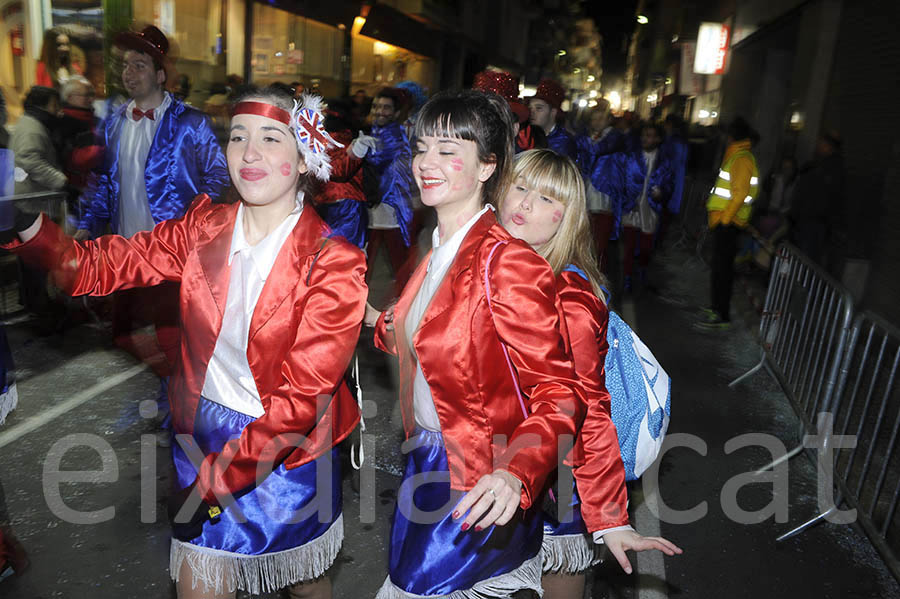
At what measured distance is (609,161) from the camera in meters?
8.41

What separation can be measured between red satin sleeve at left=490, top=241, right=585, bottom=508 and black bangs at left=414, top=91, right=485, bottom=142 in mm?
425

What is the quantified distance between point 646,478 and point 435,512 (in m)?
3.07

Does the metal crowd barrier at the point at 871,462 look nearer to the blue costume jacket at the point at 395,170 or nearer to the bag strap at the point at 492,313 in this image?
the bag strap at the point at 492,313

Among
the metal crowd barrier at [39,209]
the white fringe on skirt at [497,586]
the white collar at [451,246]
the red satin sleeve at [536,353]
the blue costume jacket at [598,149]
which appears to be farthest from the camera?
the blue costume jacket at [598,149]

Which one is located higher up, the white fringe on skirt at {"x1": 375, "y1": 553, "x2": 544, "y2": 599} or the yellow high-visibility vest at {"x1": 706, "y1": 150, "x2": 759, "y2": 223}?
the yellow high-visibility vest at {"x1": 706, "y1": 150, "x2": 759, "y2": 223}

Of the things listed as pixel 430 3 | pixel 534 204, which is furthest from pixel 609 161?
pixel 430 3

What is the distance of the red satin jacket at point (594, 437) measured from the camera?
212 cm

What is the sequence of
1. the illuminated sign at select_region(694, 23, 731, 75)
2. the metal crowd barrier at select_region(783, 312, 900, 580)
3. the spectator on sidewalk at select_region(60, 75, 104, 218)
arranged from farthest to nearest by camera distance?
the illuminated sign at select_region(694, 23, 731, 75)
the spectator on sidewalk at select_region(60, 75, 104, 218)
the metal crowd barrier at select_region(783, 312, 900, 580)

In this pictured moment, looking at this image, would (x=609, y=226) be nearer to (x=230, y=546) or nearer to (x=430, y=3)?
(x=230, y=546)

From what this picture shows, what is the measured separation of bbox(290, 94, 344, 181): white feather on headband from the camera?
2404 millimetres

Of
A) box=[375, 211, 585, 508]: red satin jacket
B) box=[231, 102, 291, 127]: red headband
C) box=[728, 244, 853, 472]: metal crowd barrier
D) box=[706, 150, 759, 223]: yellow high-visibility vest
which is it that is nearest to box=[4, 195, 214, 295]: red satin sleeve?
box=[231, 102, 291, 127]: red headband

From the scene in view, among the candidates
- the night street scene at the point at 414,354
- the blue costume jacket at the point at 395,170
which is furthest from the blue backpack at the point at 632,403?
the blue costume jacket at the point at 395,170

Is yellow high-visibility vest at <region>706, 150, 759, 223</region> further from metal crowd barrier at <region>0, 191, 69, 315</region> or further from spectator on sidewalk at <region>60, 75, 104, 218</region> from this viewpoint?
metal crowd barrier at <region>0, 191, 69, 315</region>

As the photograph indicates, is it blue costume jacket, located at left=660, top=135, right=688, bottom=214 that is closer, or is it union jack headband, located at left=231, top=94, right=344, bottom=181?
union jack headband, located at left=231, top=94, right=344, bottom=181
